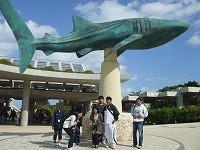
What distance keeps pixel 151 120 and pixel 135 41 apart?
19.0 meters

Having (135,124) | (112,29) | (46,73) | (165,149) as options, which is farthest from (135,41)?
(46,73)

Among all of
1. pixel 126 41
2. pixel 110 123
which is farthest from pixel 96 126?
pixel 126 41

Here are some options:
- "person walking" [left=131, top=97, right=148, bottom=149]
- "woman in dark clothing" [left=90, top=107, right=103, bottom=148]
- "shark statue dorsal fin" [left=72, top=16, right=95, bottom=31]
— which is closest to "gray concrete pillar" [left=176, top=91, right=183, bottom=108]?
"shark statue dorsal fin" [left=72, top=16, right=95, bottom=31]

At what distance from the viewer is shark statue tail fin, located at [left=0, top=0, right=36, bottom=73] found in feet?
46.5

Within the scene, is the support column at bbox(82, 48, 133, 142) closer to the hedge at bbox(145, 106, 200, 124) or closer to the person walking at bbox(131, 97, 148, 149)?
the person walking at bbox(131, 97, 148, 149)

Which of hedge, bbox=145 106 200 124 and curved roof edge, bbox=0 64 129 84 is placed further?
hedge, bbox=145 106 200 124

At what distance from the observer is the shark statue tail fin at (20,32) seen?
A: 14171 mm

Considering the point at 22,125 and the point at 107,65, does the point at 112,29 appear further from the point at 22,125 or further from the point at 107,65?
the point at 22,125

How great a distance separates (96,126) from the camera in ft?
40.1

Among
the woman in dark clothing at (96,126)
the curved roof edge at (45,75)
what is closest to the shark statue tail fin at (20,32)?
the woman in dark clothing at (96,126)

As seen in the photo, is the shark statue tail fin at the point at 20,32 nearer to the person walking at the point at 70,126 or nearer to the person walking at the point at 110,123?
the person walking at the point at 70,126

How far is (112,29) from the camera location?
1512 cm

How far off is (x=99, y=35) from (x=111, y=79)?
2060 millimetres

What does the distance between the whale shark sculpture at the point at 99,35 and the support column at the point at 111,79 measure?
59 centimetres
